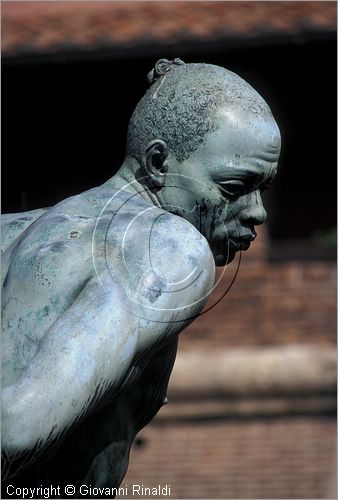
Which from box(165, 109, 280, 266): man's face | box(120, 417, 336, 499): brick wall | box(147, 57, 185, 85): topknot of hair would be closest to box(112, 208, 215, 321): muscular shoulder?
box(165, 109, 280, 266): man's face

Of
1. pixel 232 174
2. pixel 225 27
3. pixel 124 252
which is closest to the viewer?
pixel 124 252

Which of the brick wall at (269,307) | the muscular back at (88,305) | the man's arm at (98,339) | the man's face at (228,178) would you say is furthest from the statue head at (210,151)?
the brick wall at (269,307)

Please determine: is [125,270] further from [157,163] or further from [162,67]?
[162,67]

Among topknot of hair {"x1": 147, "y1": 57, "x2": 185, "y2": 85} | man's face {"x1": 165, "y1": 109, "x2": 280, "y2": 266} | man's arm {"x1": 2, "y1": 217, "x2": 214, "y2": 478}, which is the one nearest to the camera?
man's arm {"x1": 2, "y1": 217, "x2": 214, "y2": 478}

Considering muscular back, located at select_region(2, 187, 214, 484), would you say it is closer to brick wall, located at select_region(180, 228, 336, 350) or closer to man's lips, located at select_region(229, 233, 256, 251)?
man's lips, located at select_region(229, 233, 256, 251)

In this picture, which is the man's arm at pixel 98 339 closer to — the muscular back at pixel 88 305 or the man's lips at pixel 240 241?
the muscular back at pixel 88 305

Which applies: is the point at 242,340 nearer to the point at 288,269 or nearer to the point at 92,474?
the point at 288,269

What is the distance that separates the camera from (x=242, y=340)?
16.0m

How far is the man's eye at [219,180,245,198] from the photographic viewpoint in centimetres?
422

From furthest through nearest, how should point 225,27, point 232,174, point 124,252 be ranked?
point 225,27 < point 232,174 < point 124,252

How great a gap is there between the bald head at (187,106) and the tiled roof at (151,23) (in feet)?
36.3

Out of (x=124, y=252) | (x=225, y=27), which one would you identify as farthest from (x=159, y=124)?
(x=225, y=27)

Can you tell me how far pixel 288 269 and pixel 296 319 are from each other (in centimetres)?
54

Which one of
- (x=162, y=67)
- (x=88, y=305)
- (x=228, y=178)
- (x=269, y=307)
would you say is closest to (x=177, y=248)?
(x=88, y=305)
